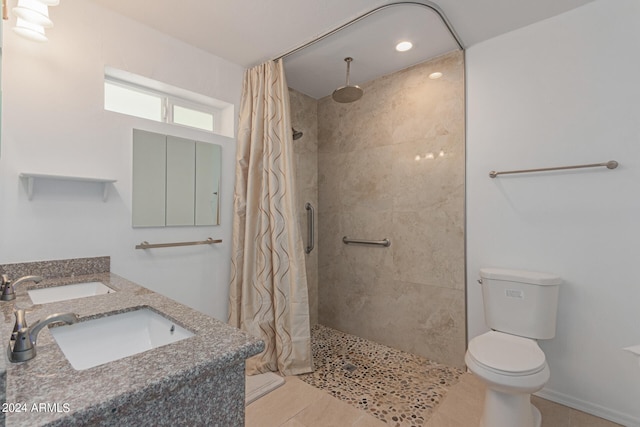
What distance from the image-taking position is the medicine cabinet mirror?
1.88 metres

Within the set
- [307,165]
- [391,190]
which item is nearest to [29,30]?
[307,165]

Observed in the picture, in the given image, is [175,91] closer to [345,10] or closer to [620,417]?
[345,10]

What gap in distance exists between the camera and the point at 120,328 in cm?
109

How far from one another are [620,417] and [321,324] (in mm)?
2189

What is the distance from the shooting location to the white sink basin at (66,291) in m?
1.35

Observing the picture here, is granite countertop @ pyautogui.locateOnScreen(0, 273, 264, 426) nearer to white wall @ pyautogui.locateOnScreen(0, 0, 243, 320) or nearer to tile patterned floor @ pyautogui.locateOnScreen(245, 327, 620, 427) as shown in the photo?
white wall @ pyautogui.locateOnScreen(0, 0, 243, 320)

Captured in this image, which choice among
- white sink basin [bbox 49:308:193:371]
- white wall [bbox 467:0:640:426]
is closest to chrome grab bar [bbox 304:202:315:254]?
white wall [bbox 467:0:640:426]

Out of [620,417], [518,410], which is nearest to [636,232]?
[620,417]

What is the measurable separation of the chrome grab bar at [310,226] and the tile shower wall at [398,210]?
138 mm

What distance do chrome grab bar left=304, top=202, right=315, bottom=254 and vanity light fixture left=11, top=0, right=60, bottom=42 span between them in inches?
84.3

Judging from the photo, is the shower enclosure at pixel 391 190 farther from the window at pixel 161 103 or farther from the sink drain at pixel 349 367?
the window at pixel 161 103

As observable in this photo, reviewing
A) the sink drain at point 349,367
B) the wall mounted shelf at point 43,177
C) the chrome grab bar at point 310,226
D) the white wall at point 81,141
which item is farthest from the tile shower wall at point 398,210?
the wall mounted shelf at point 43,177

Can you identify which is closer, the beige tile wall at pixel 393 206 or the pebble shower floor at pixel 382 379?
the pebble shower floor at pixel 382 379

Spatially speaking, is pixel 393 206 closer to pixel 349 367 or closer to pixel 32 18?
pixel 349 367
